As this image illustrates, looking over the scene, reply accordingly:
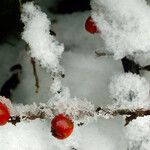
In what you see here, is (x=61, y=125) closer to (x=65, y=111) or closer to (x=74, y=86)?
(x=65, y=111)

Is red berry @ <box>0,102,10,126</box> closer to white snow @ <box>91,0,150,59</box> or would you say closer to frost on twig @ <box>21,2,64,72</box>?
frost on twig @ <box>21,2,64,72</box>

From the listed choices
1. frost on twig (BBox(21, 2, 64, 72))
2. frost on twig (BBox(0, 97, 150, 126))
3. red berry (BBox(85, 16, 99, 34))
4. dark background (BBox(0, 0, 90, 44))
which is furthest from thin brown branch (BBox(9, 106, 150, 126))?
dark background (BBox(0, 0, 90, 44))

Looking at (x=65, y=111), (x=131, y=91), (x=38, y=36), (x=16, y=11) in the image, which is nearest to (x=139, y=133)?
(x=131, y=91)

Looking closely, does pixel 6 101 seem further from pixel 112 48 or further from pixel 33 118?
pixel 112 48

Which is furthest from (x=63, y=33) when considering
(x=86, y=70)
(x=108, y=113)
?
(x=108, y=113)

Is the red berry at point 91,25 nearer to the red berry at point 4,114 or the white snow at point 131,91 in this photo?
the white snow at point 131,91

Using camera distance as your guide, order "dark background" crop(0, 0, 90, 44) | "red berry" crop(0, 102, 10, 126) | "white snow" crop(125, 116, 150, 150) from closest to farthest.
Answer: "red berry" crop(0, 102, 10, 126), "white snow" crop(125, 116, 150, 150), "dark background" crop(0, 0, 90, 44)

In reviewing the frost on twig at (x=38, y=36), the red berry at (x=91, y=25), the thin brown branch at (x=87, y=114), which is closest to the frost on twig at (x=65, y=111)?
the thin brown branch at (x=87, y=114)
